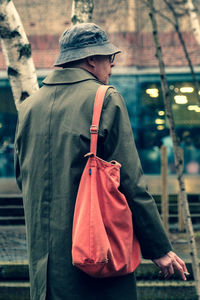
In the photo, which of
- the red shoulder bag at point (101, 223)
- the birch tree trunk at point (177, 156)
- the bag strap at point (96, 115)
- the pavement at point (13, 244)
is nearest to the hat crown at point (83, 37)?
the bag strap at point (96, 115)

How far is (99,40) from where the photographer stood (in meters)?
2.27

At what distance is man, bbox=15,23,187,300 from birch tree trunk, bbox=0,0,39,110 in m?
1.80

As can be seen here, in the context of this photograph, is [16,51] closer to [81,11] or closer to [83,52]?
[81,11]

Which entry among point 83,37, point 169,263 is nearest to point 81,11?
point 83,37

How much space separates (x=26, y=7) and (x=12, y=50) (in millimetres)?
11843

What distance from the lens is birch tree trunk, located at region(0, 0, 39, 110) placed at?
4.01m

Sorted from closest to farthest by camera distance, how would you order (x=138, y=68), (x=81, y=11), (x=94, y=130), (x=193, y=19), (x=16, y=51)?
(x=94, y=130) → (x=16, y=51) → (x=81, y=11) → (x=193, y=19) → (x=138, y=68)

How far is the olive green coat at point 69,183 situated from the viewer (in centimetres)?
207

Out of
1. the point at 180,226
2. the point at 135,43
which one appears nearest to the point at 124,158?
the point at 180,226

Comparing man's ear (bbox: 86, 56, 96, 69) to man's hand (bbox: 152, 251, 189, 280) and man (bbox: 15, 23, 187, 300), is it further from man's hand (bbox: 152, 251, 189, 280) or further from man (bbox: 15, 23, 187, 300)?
man's hand (bbox: 152, 251, 189, 280)

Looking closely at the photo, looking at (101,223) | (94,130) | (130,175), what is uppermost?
(94,130)

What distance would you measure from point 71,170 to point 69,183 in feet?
0.19

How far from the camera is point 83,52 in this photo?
7.32ft

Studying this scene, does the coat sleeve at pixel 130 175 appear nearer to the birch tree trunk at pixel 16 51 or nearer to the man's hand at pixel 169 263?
the man's hand at pixel 169 263
